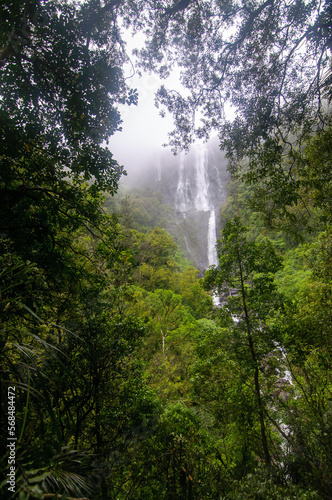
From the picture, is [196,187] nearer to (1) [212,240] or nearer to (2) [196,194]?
(2) [196,194]

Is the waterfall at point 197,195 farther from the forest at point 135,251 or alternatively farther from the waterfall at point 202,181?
the forest at point 135,251

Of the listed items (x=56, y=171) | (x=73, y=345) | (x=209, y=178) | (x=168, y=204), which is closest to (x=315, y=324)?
(x=73, y=345)

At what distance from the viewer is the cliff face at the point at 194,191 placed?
35625 mm

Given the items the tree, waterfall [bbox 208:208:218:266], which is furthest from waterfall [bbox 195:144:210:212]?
the tree

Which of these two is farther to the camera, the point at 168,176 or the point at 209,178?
the point at 168,176

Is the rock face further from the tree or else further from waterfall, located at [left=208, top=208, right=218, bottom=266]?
the tree

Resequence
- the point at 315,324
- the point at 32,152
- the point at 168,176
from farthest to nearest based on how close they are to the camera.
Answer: the point at 168,176 < the point at 315,324 < the point at 32,152

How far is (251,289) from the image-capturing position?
4582mm

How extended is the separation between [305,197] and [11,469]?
5031mm

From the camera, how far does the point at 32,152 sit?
2.55 m

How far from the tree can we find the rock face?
90.0ft

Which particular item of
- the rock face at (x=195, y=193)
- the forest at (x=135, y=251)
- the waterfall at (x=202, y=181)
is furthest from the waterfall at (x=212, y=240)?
the forest at (x=135, y=251)

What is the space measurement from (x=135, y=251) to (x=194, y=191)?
43.6 metres

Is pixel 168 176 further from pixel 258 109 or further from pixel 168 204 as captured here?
pixel 258 109
